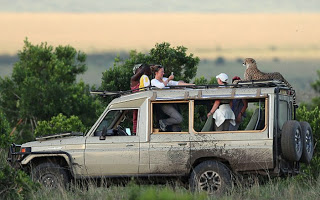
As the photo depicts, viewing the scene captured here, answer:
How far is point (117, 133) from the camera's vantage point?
12.0 meters

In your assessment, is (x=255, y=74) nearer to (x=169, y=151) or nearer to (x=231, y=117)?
(x=231, y=117)

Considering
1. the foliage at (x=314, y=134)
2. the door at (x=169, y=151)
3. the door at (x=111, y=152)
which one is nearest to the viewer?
the door at (x=169, y=151)

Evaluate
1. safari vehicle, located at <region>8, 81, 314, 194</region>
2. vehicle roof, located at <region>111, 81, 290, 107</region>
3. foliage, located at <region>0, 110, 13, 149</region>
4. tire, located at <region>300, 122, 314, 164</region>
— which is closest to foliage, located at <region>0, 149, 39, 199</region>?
safari vehicle, located at <region>8, 81, 314, 194</region>

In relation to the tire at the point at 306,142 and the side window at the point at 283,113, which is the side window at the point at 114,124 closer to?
the side window at the point at 283,113

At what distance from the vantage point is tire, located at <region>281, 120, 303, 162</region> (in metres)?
10.9

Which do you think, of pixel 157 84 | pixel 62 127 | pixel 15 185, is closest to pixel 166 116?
pixel 157 84

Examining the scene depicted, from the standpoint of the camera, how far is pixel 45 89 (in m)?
37.3

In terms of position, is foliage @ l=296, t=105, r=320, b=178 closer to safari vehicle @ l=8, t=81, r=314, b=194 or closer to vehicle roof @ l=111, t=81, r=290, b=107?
safari vehicle @ l=8, t=81, r=314, b=194

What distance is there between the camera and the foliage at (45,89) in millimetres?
36875

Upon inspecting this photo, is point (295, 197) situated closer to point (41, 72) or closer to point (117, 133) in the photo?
point (117, 133)

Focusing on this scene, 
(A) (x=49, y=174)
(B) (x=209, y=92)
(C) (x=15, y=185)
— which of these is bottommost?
(C) (x=15, y=185)

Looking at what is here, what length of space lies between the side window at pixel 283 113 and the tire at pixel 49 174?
150 inches

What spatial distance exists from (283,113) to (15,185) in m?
4.57

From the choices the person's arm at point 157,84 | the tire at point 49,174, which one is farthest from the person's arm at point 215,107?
the tire at point 49,174
